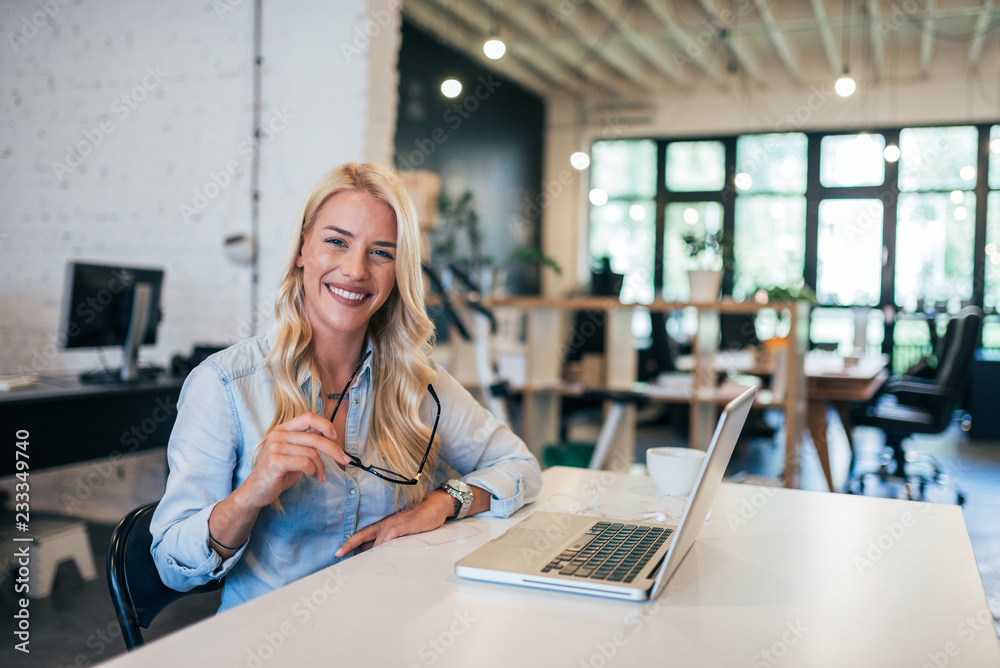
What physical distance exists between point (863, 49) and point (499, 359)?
20.1ft

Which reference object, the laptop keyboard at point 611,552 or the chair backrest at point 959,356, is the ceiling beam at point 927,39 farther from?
the laptop keyboard at point 611,552

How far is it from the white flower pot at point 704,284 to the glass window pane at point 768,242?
5.26m

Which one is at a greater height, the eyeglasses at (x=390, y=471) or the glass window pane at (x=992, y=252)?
the glass window pane at (x=992, y=252)

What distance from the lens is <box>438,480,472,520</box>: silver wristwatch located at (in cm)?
146

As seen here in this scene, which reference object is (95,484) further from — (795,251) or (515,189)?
(795,251)

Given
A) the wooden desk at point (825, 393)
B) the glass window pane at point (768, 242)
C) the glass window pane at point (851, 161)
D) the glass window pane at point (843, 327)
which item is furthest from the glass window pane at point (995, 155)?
the wooden desk at point (825, 393)

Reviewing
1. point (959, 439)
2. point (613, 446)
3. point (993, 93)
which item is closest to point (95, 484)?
point (613, 446)

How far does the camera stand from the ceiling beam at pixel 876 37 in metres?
6.66

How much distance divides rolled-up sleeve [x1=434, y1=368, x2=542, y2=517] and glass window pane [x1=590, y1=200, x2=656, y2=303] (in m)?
8.25

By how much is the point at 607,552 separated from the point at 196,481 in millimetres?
649

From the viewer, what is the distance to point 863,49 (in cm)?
823

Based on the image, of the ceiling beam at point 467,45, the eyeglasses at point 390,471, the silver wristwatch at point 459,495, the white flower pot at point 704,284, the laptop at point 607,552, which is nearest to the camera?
the laptop at point 607,552

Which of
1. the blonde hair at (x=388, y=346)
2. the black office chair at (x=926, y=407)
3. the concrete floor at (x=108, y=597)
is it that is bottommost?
the concrete floor at (x=108, y=597)

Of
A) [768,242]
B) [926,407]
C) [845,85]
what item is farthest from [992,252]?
[926,407]
